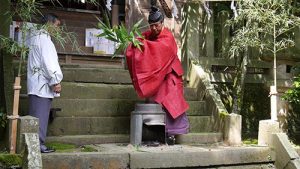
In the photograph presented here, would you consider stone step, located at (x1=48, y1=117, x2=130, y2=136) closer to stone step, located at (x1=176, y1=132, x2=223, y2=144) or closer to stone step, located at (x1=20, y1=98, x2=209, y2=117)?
stone step, located at (x1=20, y1=98, x2=209, y2=117)

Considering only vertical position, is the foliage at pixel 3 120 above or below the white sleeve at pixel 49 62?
below

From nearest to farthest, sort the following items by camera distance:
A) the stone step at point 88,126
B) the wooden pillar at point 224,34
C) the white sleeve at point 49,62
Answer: the white sleeve at point 49,62
the stone step at point 88,126
the wooden pillar at point 224,34

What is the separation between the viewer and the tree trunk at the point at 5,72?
594 cm

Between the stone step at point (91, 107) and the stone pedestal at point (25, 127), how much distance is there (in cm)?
119

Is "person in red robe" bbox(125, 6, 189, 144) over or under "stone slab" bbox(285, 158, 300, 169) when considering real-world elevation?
over

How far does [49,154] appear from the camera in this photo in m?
5.15

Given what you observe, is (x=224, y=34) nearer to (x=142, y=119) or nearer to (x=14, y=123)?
(x=142, y=119)

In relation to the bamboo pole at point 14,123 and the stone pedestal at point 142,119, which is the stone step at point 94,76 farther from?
the bamboo pole at point 14,123

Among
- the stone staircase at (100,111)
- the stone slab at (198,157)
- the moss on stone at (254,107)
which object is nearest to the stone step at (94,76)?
the stone staircase at (100,111)

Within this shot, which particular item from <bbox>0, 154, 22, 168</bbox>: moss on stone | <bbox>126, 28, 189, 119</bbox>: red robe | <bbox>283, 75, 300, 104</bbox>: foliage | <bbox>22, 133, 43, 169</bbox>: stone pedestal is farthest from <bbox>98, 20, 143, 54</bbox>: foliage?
<bbox>283, 75, 300, 104</bbox>: foliage

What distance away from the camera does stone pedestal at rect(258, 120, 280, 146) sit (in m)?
6.73

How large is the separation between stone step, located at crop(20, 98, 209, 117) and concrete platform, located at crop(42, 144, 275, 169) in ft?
2.74

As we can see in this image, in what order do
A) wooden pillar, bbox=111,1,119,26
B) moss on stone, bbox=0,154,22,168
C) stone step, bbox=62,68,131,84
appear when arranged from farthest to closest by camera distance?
wooden pillar, bbox=111,1,119,26, stone step, bbox=62,68,131,84, moss on stone, bbox=0,154,22,168

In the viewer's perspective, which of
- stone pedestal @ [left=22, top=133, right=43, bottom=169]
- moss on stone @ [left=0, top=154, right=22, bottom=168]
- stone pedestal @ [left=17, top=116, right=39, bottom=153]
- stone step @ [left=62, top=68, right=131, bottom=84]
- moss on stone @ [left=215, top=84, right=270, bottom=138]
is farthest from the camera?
moss on stone @ [left=215, top=84, right=270, bottom=138]
